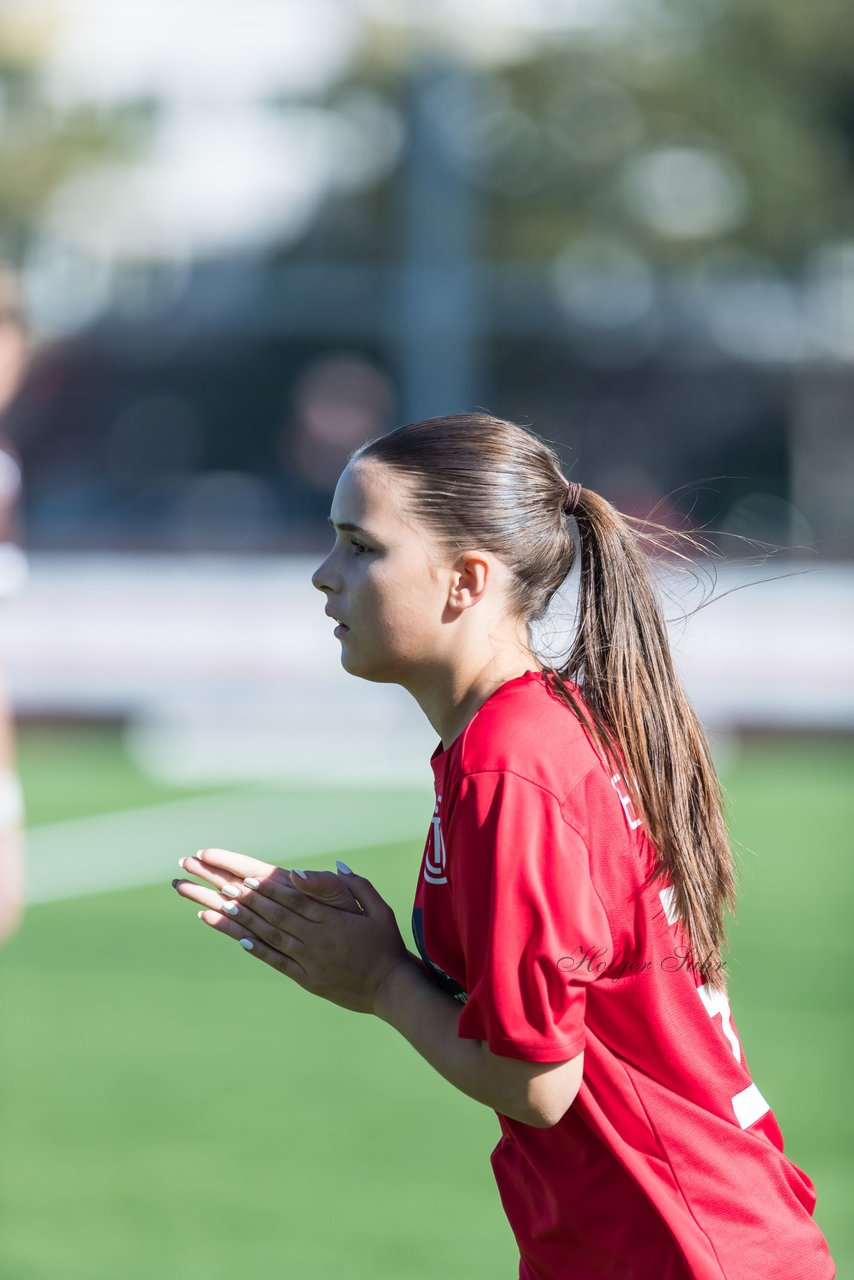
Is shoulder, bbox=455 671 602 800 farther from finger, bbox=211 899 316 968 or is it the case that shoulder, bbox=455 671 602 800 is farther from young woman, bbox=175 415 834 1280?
finger, bbox=211 899 316 968

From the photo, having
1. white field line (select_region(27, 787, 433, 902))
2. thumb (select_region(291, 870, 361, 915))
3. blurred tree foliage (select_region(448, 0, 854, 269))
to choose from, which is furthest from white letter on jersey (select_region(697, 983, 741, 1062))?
blurred tree foliage (select_region(448, 0, 854, 269))

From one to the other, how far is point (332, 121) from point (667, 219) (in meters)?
6.29

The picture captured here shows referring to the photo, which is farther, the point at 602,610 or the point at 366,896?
the point at 602,610

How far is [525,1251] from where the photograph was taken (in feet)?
7.70

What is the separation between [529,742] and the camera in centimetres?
212

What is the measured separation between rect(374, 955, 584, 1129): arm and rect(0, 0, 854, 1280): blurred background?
0.64 metres

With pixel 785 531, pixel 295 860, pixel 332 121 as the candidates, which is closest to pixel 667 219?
pixel 332 121

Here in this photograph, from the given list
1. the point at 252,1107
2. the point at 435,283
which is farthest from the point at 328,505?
the point at 252,1107

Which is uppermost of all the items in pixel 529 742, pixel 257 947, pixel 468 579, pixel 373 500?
pixel 373 500

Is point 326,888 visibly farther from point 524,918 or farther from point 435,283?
point 435,283

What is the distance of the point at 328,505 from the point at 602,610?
1784cm

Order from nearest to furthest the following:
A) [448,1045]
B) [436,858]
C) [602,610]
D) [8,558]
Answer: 1. [448,1045]
2. [436,858]
3. [602,610]
4. [8,558]

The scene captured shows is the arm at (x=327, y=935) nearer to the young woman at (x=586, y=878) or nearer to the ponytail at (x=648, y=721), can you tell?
the young woman at (x=586, y=878)

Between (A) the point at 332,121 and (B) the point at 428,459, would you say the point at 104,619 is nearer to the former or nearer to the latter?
(B) the point at 428,459
